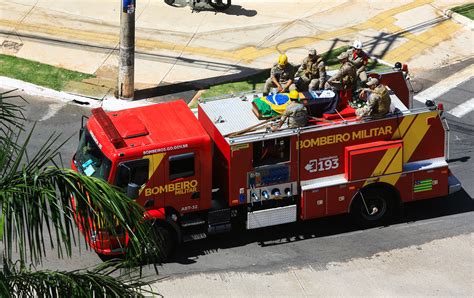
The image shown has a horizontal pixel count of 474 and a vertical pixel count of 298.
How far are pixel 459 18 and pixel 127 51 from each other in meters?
10.8

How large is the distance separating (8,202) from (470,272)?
415 inches

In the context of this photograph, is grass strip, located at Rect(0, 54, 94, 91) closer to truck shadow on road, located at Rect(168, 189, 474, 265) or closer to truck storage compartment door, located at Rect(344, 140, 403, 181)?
truck shadow on road, located at Rect(168, 189, 474, 265)

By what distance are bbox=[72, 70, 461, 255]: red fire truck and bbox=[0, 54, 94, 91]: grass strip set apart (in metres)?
6.92

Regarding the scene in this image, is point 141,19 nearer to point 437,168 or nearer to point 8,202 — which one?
point 437,168

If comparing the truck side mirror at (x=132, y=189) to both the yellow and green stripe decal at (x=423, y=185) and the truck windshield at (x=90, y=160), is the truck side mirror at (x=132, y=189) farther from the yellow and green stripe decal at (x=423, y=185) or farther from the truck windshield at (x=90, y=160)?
the yellow and green stripe decal at (x=423, y=185)

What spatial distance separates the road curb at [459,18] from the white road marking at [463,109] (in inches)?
194

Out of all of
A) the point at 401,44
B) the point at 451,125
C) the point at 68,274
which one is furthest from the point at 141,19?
the point at 68,274

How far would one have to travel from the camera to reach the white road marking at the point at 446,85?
2216cm

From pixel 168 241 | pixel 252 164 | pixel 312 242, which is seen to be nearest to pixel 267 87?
pixel 252 164

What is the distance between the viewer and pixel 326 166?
15898 mm

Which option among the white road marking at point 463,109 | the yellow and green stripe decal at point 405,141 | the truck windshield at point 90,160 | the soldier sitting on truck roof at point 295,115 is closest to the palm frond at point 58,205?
the truck windshield at point 90,160

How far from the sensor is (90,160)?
50.3 feet

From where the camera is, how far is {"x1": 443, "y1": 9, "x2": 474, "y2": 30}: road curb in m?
26.1

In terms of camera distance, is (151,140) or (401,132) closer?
(151,140)
